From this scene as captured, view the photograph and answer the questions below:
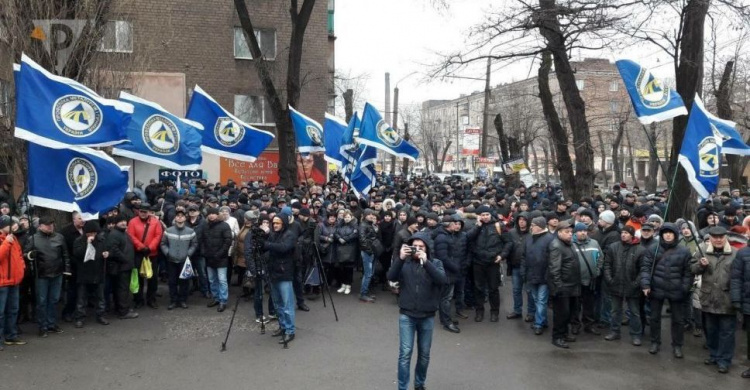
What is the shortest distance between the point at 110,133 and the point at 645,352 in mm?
7906

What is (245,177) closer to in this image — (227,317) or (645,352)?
(227,317)

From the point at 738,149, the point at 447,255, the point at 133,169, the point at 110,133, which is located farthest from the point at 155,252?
the point at 133,169

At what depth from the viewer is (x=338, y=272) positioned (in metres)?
12.0

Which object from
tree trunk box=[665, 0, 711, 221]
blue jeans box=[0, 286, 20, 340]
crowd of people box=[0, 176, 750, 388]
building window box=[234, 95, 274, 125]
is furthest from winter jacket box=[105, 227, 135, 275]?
building window box=[234, 95, 274, 125]

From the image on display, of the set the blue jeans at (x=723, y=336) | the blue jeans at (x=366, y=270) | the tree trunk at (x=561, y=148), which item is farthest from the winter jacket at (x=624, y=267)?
the tree trunk at (x=561, y=148)

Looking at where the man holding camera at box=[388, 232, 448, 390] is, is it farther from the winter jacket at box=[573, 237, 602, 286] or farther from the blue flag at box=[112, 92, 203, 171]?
the blue flag at box=[112, 92, 203, 171]

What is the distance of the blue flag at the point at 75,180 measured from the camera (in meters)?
7.75

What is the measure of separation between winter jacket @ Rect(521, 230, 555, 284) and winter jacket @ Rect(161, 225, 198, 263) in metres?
5.51

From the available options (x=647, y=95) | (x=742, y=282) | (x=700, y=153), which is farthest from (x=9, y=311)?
(x=700, y=153)

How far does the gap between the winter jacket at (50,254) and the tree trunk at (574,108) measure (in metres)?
11.3

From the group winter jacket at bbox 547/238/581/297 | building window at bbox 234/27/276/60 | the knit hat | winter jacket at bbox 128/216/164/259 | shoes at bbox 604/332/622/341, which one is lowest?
shoes at bbox 604/332/622/341

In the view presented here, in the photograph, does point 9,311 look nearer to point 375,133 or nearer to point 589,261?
point 375,133

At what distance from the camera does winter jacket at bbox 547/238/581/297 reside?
8594mm

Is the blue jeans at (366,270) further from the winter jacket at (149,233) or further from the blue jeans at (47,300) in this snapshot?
the blue jeans at (47,300)
